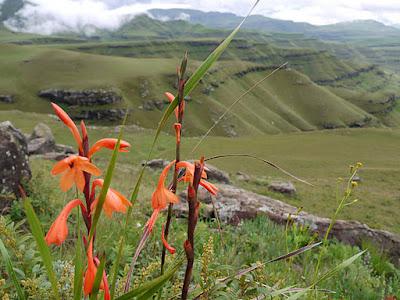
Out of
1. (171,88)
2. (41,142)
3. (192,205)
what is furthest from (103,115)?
(192,205)

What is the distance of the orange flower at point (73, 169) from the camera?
98 cm

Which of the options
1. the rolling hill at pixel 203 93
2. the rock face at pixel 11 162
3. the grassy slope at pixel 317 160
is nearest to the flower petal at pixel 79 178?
the rock face at pixel 11 162

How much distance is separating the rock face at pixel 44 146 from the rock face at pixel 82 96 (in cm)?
7635

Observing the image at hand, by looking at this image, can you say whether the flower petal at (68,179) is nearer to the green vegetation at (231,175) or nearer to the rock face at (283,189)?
the green vegetation at (231,175)

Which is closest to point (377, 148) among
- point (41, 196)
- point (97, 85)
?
point (41, 196)

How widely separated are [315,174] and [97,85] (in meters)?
84.8

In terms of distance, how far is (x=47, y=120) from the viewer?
4569 centimetres

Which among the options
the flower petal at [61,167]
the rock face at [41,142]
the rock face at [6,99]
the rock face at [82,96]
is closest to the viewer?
the flower petal at [61,167]

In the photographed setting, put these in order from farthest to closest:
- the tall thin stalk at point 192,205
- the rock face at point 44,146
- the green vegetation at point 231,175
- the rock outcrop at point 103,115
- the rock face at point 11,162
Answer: the rock outcrop at point 103,115
the rock face at point 44,146
the rock face at point 11,162
the green vegetation at point 231,175
the tall thin stalk at point 192,205

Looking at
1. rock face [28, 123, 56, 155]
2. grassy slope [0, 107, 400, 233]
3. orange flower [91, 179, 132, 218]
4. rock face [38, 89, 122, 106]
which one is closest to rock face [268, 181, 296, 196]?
grassy slope [0, 107, 400, 233]

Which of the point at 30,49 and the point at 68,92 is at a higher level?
the point at 30,49

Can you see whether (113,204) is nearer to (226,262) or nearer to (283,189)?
(226,262)

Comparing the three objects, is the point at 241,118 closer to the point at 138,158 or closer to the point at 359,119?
the point at 359,119

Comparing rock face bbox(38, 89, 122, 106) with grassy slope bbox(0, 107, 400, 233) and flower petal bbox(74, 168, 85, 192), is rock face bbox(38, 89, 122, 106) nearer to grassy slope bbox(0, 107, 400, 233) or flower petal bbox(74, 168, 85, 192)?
grassy slope bbox(0, 107, 400, 233)
